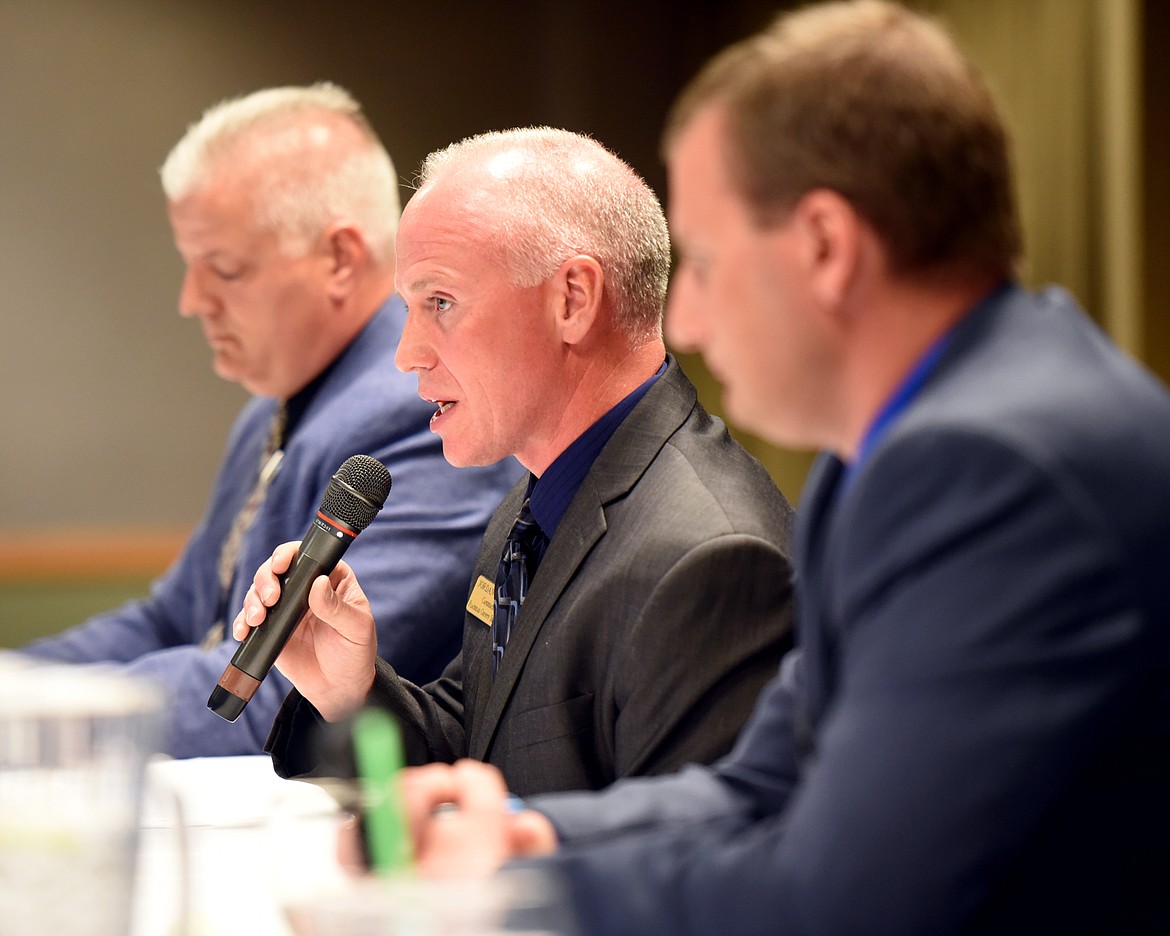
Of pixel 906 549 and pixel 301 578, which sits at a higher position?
pixel 906 549

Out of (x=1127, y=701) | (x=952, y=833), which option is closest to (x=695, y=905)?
(x=952, y=833)

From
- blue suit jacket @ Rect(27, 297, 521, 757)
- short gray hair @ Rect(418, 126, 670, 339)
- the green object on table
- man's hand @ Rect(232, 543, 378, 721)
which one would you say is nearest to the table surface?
the green object on table

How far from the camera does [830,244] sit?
909 mm

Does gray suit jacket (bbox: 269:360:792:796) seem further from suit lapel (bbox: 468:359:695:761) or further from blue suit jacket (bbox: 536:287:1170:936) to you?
blue suit jacket (bbox: 536:287:1170:936)

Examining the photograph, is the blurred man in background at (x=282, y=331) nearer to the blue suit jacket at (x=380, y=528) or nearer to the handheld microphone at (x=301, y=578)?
the blue suit jacket at (x=380, y=528)

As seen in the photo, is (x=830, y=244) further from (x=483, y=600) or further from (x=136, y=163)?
(x=136, y=163)

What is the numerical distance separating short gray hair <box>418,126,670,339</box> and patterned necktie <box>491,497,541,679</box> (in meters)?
0.27

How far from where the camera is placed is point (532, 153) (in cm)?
161

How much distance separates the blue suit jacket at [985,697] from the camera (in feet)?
2.47

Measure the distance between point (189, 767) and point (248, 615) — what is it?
0.22 metres

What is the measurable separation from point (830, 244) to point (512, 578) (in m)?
0.80

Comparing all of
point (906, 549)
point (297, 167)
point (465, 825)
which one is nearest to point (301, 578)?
point (465, 825)

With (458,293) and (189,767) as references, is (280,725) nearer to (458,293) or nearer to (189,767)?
(189,767)

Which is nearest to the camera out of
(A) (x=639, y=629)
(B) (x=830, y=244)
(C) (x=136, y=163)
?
(B) (x=830, y=244)
